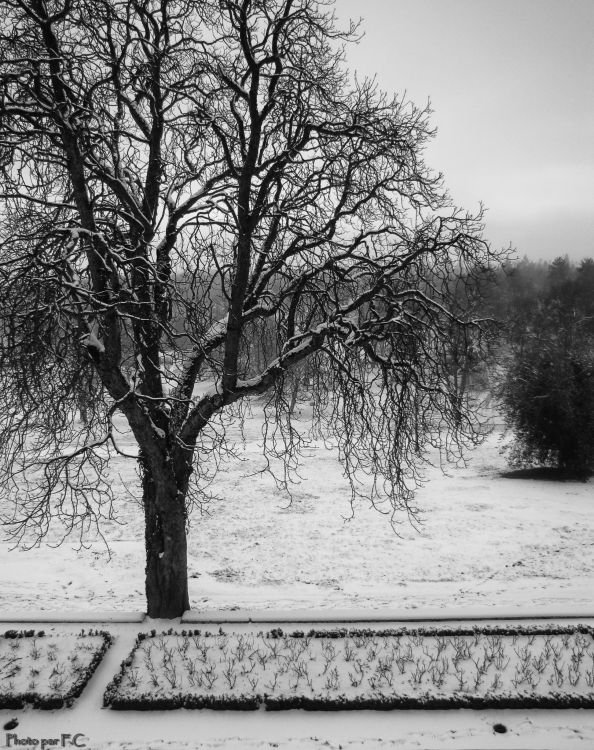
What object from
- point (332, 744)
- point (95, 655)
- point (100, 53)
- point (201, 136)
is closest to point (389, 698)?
point (332, 744)

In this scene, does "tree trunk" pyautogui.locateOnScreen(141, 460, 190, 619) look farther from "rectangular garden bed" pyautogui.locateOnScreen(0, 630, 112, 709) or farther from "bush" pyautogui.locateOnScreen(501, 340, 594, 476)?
"bush" pyautogui.locateOnScreen(501, 340, 594, 476)

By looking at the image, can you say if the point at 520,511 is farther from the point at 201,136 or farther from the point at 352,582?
the point at 201,136

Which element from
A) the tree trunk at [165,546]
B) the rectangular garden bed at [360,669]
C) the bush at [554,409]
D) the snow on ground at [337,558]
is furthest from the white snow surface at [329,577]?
the bush at [554,409]

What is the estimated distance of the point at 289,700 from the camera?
6020 mm

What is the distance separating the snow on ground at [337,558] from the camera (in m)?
10.6

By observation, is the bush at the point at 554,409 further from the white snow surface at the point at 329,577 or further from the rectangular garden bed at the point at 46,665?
the rectangular garden bed at the point at 46,665

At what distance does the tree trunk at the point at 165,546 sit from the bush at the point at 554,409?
18.1 metres

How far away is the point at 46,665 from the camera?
6816mm

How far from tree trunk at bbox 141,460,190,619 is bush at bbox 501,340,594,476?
1805 centimetres

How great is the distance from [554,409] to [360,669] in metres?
18.1

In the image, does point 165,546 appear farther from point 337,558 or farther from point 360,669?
point 337,558

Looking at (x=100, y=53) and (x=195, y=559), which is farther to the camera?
(x=195, y=559)

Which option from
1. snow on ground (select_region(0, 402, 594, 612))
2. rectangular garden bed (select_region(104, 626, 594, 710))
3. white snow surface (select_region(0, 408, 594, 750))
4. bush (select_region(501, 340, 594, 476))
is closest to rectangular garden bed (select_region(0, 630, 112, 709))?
white snow surface (select_region(0, 408, 594, 750))

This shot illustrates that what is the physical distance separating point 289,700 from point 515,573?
8.17 meters
